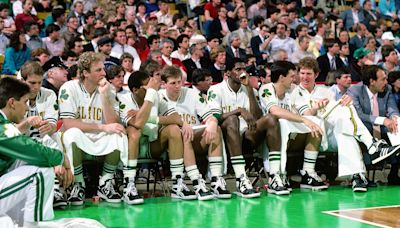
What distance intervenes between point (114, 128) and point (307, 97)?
2923 mm

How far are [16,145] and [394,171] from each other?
5.87 meters

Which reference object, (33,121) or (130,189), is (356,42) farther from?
(33,121)

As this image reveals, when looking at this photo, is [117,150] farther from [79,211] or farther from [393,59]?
[393,59]

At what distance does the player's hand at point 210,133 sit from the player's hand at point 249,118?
1.50 ft

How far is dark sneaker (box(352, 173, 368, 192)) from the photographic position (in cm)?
980

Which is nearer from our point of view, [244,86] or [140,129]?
[140,129]

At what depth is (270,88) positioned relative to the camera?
10023 mm

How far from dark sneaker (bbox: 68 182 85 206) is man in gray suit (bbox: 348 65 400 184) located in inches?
158

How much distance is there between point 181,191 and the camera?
30.3 feet

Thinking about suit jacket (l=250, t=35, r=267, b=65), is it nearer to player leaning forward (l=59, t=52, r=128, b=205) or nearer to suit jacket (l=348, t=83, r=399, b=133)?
suit jacket (l=348, t=83, r=399, b=133)

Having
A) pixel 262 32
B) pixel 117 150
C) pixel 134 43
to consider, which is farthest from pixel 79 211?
pixel 262 32

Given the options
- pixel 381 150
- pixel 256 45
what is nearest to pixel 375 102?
pixel 381 150

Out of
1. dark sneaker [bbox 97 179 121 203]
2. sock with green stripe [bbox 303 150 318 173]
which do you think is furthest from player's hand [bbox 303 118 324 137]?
dark sneaker [bbox 97 179 121 203]

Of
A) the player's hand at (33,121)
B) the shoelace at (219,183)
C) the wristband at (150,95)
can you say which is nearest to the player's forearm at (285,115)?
the shoelace at (219,183)
